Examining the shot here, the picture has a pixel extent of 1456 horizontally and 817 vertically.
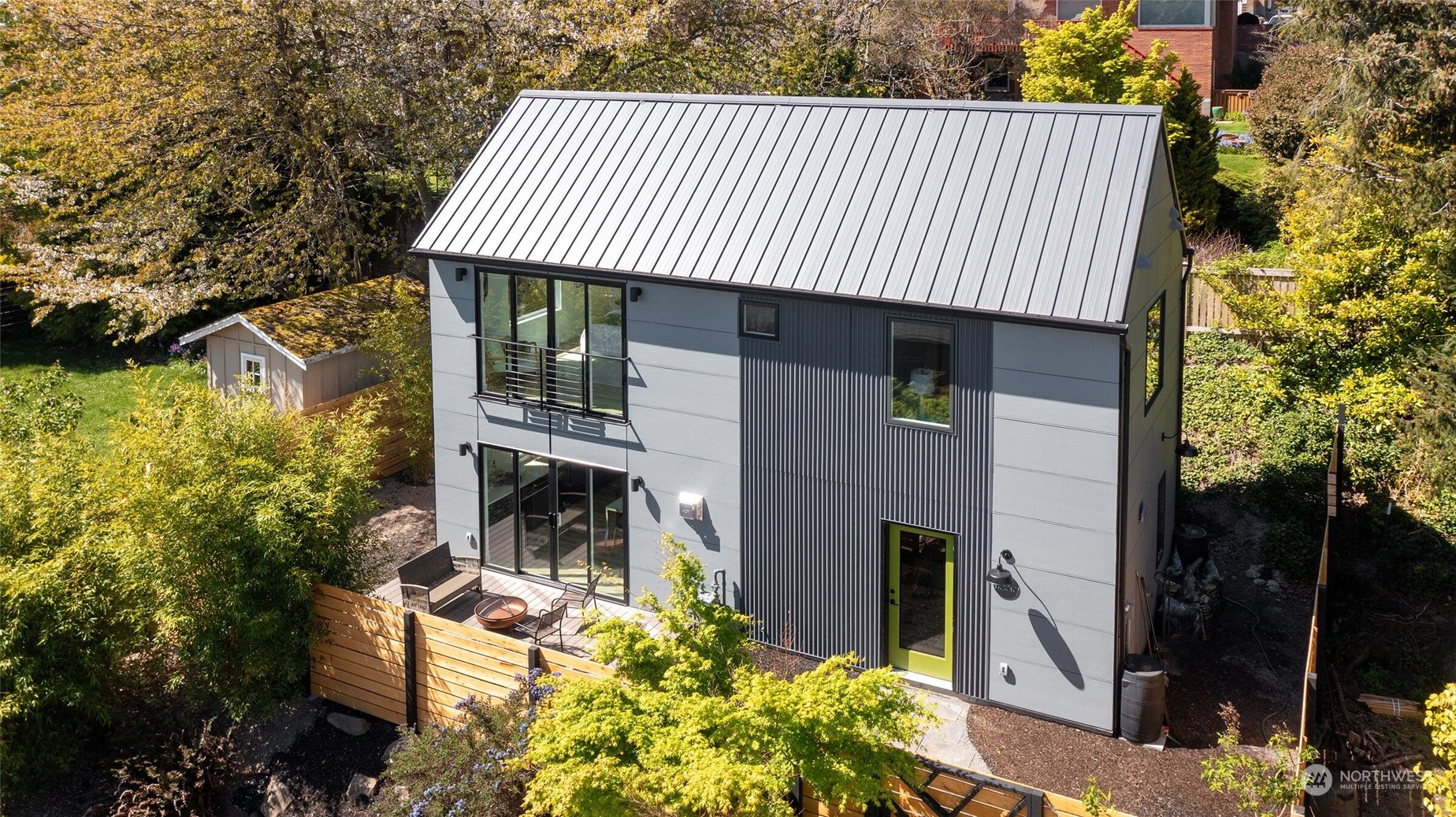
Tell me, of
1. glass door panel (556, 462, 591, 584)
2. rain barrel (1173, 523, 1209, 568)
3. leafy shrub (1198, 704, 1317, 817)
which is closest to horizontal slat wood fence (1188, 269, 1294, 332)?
rain barrel (1173, 523, 1209, 568)

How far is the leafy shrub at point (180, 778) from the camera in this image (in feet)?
39.8

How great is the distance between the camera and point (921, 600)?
12.5 m

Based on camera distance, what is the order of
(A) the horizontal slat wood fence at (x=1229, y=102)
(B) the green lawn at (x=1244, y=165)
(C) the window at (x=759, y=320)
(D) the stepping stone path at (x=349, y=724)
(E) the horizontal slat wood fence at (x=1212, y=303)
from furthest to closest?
(A) the horizontal slat wood fence at (x=1229, y=102), (B) the green lawn at (x=1244, y=165), (E) the horizontal slat wood fence at (x=1212, y=303), (D) the stepping stone path at (x=349, y=724), (C) the window at (x=759, y=320)

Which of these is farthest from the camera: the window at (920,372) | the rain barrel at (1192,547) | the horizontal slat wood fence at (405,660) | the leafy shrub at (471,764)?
the rain barrel at (1192,547)

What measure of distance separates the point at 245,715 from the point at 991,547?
8.64m

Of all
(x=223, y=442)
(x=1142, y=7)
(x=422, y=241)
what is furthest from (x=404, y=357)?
(x=1142, y=7)

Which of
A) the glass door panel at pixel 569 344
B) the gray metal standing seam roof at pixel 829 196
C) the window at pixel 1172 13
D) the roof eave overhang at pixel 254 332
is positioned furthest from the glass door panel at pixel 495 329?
the window at pixel 1172 13

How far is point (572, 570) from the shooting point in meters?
14.8

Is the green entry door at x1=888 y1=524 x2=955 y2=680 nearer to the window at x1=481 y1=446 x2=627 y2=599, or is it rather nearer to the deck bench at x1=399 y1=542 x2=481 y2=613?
the window at x1=481 y1=446 x2=627 y2=599

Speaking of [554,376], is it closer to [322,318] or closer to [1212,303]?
[322,318]

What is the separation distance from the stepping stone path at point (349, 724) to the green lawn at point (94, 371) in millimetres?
10435

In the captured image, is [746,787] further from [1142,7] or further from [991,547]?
[1142,7]

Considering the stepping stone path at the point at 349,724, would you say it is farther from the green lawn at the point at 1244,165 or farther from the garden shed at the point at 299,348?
the green lawn at the point at 1244,165

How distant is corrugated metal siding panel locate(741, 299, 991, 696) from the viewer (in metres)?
11.9
